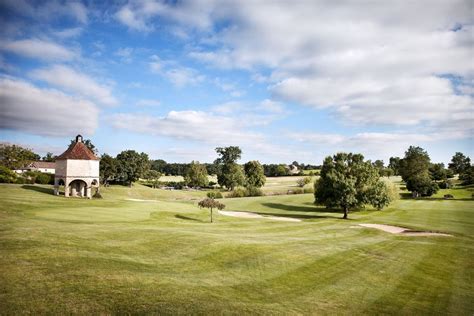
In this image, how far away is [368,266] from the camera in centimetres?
2052

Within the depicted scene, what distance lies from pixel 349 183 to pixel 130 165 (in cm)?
7196

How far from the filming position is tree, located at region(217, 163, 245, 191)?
11550cm

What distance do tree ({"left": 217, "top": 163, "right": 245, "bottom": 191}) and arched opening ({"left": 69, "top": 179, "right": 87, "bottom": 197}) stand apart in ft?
211

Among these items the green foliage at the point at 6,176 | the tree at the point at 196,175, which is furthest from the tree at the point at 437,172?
the green foliage at the point at 6,176

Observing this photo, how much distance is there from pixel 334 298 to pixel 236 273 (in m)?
4.72

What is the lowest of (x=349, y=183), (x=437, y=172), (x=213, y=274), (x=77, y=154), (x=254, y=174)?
(x=213, y=274)

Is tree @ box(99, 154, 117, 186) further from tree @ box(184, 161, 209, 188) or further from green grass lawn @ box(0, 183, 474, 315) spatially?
green grass lawn @ box(0, 183, 474, 315)

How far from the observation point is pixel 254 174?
12375 centimetres

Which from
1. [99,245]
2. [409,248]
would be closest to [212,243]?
[99,245]

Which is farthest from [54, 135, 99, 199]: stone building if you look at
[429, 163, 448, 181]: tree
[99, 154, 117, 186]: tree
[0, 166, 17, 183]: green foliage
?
[429, 163, 448, 181]: tree

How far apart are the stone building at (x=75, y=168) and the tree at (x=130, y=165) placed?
47.2 meters

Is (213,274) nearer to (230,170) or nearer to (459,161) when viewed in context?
(230,170)

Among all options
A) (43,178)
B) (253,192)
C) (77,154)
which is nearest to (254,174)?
(253,192)

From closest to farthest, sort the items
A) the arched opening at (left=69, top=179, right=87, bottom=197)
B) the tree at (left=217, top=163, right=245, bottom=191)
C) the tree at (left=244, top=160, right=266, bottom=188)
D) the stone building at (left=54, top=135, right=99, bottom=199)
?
1. the stone building at (left=54, top=135, right=99, bottom=199)
2. the arched opening at (left=69, top=179, right=87, bottom=197)
3. the tree at (left=217, top=163, right=245, bottom=191)
4. the tree at (left=244, top=160, right=266, bottom=188)
